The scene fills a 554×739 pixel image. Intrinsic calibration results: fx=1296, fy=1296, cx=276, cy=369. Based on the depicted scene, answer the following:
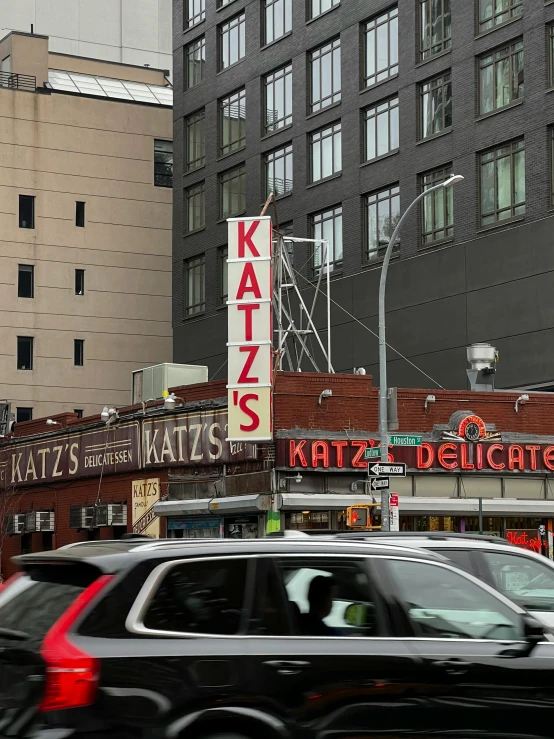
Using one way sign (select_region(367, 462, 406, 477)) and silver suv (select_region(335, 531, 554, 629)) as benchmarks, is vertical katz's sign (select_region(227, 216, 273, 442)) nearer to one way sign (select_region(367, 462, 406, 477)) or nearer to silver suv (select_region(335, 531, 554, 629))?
one way sign (select_region(367, 462, 406, 477))

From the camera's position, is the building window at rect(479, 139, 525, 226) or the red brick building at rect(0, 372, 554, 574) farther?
the building window at rect(479, 139, 525, 226)

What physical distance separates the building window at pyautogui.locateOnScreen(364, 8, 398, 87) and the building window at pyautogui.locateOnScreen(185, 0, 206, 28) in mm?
13129

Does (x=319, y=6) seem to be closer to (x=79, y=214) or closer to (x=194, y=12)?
(x=194, y=12)

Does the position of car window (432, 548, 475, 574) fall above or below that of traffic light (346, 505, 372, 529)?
above

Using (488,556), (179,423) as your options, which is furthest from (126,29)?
(488,556)

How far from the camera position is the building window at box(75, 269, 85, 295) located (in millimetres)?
66500

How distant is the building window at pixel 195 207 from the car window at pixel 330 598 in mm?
52518

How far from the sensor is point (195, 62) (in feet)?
202

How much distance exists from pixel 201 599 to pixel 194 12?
57.3 meters

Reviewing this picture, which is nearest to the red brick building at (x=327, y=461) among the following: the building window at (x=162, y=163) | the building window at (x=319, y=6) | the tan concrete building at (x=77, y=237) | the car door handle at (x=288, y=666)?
the building window at (x=319, y=6)

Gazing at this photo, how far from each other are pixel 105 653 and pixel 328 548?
1691 mm

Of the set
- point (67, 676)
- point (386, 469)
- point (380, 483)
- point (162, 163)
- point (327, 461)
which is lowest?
point (67, 676)

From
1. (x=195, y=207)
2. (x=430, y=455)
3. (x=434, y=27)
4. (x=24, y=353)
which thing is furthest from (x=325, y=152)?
(x=430, y=455)

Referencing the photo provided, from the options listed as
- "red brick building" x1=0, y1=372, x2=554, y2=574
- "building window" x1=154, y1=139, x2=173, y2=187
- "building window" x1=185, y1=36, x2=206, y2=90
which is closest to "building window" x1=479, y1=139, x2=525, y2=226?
"red brick building" x1=0, y1=372, x2=554, y2=574
